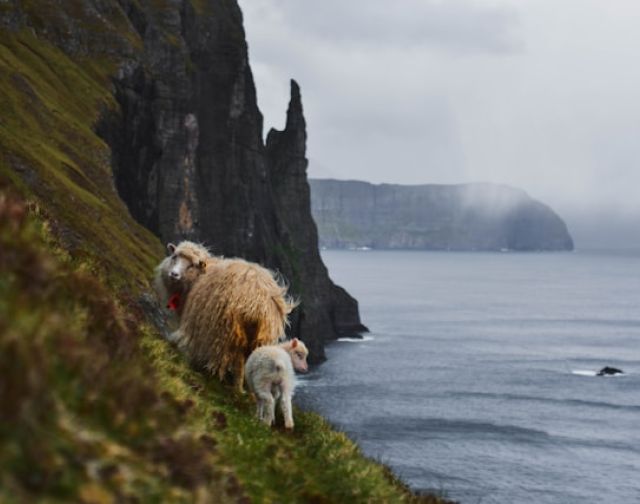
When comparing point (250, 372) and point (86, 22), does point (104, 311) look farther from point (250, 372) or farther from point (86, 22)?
point (86, 22)

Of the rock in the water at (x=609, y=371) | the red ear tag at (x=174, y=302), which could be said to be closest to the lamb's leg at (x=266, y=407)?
the red ear tag at (x=174, y=302)

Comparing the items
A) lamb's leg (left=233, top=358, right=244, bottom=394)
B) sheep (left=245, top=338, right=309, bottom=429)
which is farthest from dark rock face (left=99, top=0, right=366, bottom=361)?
sheep (left=245, top=338, right=309, bottom=429)

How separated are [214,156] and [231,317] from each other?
13549 cm

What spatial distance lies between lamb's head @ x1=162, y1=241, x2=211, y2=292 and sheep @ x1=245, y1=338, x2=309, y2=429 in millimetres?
3337

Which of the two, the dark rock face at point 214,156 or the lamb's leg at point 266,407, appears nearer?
the lamb's leg at point 266,407

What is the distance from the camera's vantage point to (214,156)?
14812cm

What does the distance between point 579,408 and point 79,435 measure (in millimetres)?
105786

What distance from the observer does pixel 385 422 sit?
91.9 m

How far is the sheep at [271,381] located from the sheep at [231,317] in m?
1.39

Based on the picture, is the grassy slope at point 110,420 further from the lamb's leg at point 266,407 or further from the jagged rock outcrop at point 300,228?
the jagged rock outcrop at point 300,228

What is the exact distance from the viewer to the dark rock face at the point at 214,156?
102600 millimetres

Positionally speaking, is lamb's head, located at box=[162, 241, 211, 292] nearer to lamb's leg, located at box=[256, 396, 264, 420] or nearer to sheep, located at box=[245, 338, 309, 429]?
sheep, located at box=[245, 338, 309, 429]

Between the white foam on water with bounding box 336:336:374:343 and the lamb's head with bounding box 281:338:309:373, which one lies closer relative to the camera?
the lamb's head with bounding box 281:338:309:373

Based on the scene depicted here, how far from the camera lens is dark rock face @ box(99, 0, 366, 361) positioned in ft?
337
